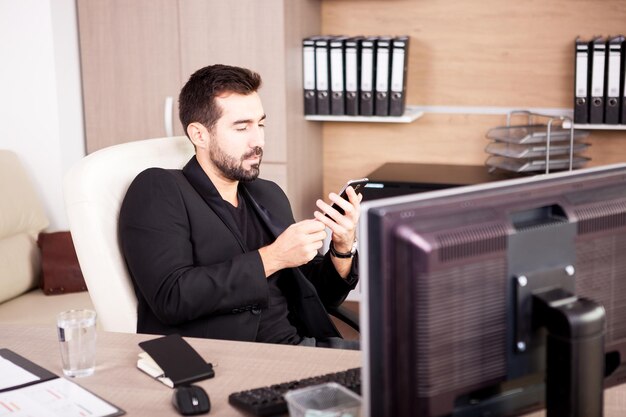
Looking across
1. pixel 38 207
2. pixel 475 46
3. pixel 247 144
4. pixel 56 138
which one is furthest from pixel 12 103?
pixel 475 46

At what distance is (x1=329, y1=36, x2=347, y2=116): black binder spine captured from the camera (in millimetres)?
3561

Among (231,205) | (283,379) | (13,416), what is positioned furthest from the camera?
(231,205)

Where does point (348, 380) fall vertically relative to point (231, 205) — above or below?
below

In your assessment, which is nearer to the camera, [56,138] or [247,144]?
[247,144]

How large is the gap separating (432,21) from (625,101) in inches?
34.4

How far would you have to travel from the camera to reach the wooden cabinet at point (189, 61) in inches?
137

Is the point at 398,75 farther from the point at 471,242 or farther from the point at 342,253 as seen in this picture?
the point at 471,242

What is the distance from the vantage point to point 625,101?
11.0ft

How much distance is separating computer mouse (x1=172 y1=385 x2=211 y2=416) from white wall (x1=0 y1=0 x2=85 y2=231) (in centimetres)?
237

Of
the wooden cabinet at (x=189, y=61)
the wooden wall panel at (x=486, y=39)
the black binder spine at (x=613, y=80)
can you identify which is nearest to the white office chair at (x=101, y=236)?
the wooden cabinet at (x=189, y=61)

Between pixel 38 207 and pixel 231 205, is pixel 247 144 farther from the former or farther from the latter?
pixel 38 207

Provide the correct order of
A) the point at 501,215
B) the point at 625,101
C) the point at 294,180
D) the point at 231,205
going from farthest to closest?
the point at 294,180
the point at 625,101
the point at 231,205
the point at 501,215

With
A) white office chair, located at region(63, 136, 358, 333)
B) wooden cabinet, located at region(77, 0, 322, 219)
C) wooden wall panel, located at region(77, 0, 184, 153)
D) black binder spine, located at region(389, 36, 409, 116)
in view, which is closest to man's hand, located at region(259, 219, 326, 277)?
white office chair, located at region(63, 136, 358, 333)

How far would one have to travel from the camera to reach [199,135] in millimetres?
2389
